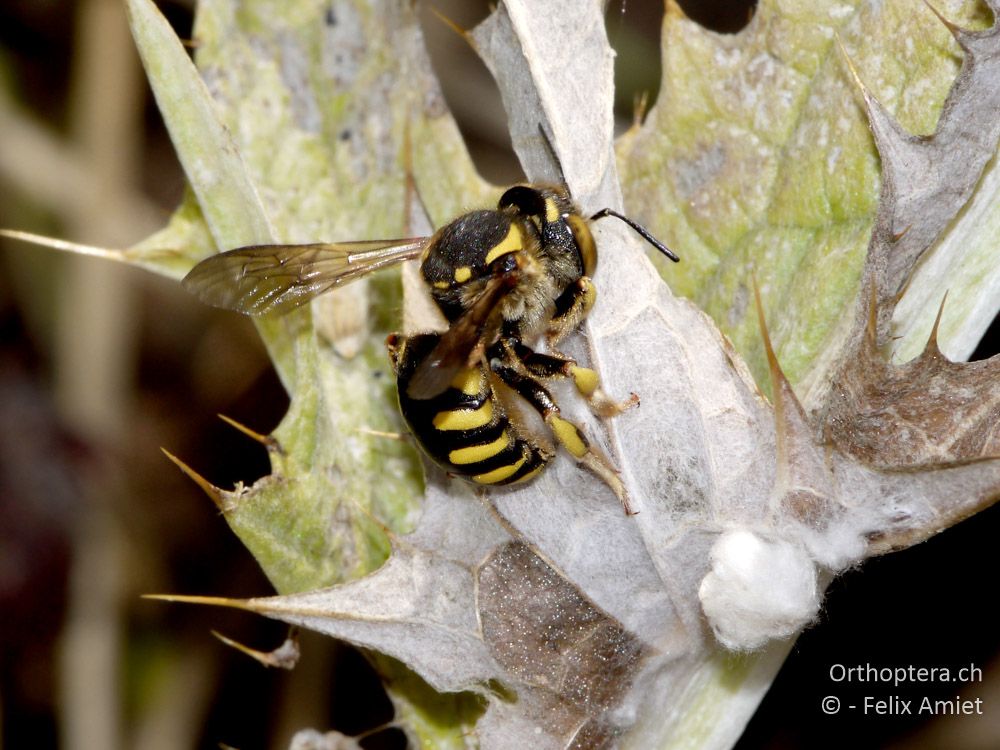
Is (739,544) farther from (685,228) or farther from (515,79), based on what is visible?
(515,79)

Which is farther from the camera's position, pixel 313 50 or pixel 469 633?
pixel 313 50

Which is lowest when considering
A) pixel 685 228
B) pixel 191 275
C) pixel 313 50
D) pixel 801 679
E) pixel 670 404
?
pixel 801 679

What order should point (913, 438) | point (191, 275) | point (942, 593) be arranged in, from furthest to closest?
1. point (942, 593)
2. point (191, 275)
3. point (913, 438)

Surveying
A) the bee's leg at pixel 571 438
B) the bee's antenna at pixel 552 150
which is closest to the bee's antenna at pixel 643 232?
the bee's antenna at pixel 552 150

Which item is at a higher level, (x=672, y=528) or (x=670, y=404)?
(x=670, y=404)

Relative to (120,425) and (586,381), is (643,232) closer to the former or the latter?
(586,381)

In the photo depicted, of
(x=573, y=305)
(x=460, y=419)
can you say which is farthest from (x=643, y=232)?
(x=460, y=419)

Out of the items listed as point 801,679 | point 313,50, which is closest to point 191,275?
point 313,50
